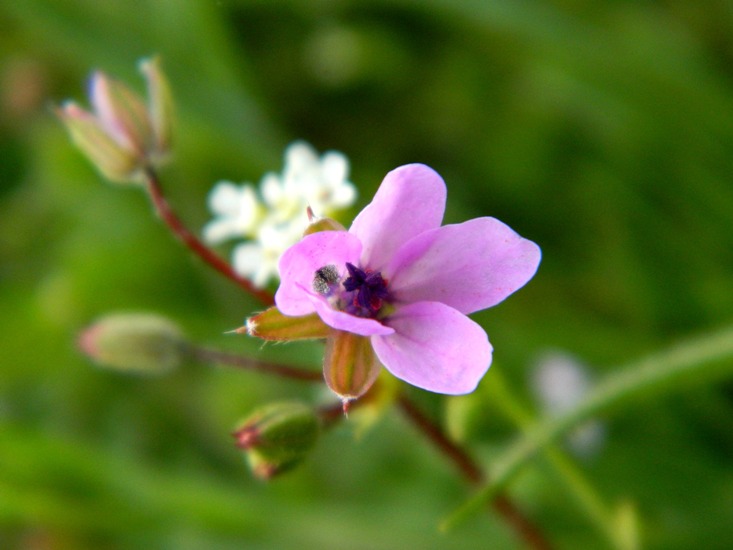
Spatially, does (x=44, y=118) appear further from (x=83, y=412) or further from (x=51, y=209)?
(x=83, y=412)

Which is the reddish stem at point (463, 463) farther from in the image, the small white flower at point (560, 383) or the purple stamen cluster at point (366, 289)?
the small white flower at point (560, 383)

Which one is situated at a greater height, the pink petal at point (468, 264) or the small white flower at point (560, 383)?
the pink petal at point (468, 264)

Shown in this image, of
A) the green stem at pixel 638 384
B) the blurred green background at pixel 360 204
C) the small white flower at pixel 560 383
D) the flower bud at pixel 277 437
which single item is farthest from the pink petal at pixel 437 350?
the small white flower at pixel 560 383

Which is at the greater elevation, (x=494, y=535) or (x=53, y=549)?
(x=494, y=535)

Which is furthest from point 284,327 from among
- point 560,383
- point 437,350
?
point 560,383

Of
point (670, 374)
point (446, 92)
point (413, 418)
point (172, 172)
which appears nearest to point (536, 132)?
point (446, 92)

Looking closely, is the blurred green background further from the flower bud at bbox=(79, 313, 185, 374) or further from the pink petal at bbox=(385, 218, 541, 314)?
the pink petal at bbox=(385, 218, 541, 314)

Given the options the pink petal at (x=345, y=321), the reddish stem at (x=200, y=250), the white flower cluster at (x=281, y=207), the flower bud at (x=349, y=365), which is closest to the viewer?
the pink petal at (x=345, y=321)
